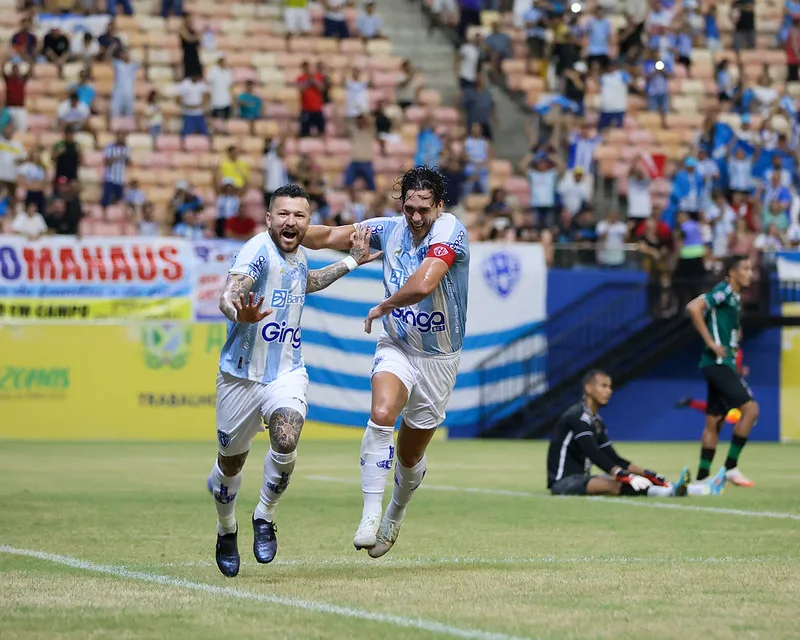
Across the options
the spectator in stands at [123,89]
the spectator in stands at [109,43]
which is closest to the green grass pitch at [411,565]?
the spectator in stands at [123,89]

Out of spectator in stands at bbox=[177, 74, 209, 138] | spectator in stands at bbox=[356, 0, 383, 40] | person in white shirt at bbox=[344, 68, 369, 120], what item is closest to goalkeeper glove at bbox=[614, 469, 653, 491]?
spectator in stands at bbox=[177, 74, 209, 138]

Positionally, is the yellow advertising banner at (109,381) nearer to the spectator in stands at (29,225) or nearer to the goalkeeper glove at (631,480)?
the spectator in stands at (29,225)

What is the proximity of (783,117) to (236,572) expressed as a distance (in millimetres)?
23730

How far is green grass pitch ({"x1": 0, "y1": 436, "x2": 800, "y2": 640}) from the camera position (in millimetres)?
6816

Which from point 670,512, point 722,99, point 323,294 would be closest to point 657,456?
point 323,294

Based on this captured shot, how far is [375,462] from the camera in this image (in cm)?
904

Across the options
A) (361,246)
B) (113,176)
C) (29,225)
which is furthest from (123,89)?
(361,246)

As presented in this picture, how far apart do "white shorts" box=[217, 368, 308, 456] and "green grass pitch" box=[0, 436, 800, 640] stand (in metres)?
0.78

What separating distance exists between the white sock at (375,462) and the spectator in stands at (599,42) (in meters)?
22.3

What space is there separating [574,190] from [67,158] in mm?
8585

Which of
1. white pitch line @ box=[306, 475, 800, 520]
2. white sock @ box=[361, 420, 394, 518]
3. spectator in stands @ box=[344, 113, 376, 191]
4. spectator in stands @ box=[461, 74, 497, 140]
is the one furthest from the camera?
spectator in stands @ box=[461, 74, 497, 140]

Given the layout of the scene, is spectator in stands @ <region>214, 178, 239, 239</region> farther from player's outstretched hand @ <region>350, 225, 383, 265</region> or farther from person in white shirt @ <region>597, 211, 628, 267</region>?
player's outstretched hand @ <region>350, 225, 383, 265</region>

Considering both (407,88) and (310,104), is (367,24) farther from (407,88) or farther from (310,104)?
(310,104)

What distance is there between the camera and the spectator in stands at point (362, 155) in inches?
1051
